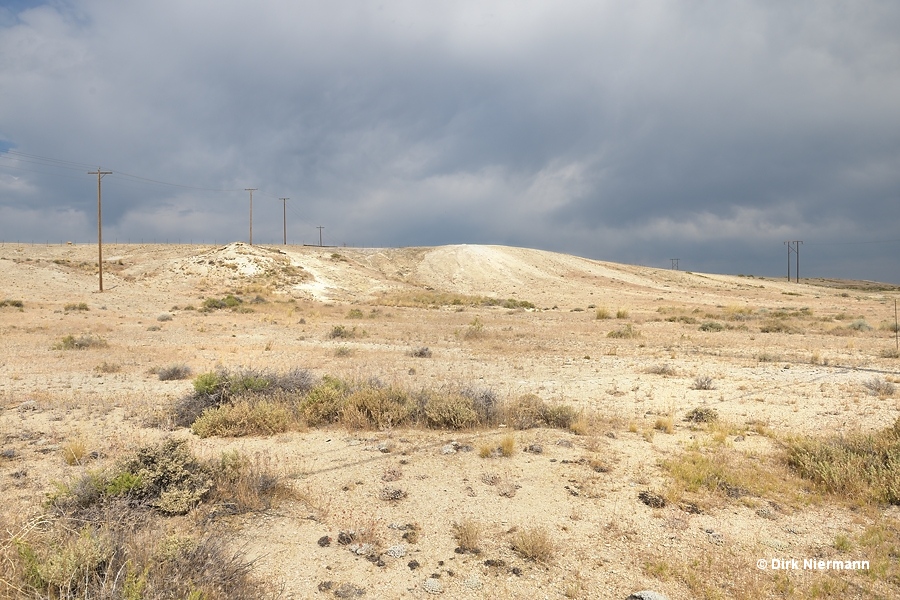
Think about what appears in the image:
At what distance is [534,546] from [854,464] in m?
4.82

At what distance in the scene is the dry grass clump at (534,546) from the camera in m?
5.08

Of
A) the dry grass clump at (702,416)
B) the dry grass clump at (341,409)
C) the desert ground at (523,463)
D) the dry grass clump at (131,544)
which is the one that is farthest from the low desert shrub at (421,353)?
the dry grass clump at (131,544)

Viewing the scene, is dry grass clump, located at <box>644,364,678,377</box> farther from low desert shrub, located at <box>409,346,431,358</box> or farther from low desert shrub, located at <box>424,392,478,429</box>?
low desert shrub, located at <box>424,392,478,429</box>

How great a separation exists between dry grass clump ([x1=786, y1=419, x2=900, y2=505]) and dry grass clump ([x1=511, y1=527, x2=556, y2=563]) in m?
3.99

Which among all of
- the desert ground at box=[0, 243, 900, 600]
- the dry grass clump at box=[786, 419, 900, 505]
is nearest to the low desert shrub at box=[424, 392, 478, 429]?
the desert ground at box=[0, 243, 900, 600]

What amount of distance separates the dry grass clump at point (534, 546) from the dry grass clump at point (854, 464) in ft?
13.1

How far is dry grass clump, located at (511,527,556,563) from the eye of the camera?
5082 millimetres

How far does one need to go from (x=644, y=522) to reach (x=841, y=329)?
92.3 feet

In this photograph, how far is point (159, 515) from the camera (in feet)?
18.3

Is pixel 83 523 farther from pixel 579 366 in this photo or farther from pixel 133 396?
pixel 579 366

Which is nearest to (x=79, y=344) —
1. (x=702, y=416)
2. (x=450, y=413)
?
(x=450, y=413)

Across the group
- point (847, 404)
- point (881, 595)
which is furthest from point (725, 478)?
point (847, 404)

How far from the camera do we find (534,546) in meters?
5.12

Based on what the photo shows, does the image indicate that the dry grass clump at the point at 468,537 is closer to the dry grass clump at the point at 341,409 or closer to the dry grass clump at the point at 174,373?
the dry grass clump at the point at 341,409
